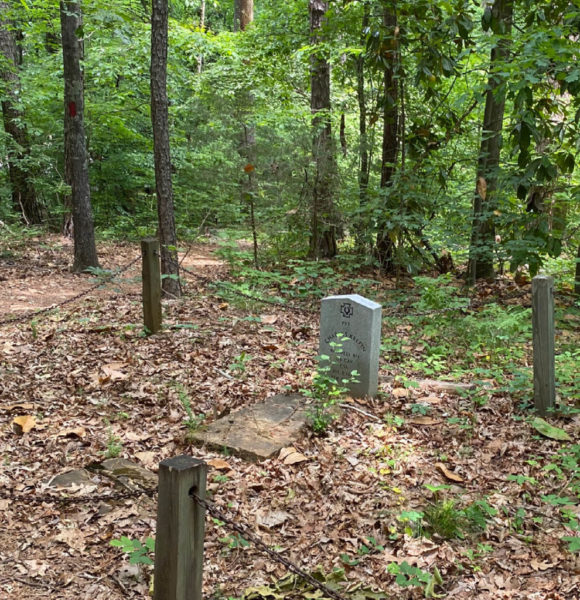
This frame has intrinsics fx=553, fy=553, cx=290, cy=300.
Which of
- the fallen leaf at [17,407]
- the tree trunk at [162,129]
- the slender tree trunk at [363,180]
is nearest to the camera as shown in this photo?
the fallen leaf at [17,407]

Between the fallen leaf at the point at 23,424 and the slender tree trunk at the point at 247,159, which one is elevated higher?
the slender tree trunk at the point at 247,159

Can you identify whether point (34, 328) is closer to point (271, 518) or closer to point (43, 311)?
point (43, 311)

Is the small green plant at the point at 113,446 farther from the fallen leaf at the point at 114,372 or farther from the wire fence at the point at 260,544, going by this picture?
the wire fence at the point at 260,544

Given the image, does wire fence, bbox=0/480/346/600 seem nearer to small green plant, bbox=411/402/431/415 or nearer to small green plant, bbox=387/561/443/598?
small green plant, bbox=387/561/443/598

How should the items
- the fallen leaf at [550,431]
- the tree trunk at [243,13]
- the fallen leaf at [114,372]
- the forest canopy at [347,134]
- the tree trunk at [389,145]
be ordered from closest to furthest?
the fallen leaf at [550,431], the fallen leaf at [114,372], the forest canopy at [347,134], the tree trunk at [389,145], the tree trunk at [243,13]

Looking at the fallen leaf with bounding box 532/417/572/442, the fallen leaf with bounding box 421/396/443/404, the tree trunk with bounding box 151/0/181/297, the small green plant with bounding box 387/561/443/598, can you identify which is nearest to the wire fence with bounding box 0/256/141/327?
the tree trunk with bounding box 151/0/181/297

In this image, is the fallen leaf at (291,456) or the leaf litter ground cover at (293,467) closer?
the leaf litter ground cover at (293,467)

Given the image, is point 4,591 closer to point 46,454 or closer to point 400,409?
point 46,454

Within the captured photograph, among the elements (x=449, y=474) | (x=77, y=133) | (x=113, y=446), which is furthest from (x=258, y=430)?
(x=77, y=133)

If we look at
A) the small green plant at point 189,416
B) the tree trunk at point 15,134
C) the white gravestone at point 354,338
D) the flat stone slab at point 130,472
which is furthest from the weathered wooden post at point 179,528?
the tree trunk at point 15,134

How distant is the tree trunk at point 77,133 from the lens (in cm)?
1030

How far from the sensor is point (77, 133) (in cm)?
1070

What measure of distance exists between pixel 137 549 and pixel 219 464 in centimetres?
114

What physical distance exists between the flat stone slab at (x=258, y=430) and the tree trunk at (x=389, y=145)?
191 inches
